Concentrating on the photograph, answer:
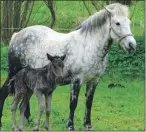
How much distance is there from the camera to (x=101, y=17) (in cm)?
921

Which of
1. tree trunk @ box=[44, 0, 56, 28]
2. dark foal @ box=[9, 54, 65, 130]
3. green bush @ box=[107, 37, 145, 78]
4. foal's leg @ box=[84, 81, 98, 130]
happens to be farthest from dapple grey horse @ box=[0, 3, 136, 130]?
tree trunk @ box=[44, 0, 56, 28]

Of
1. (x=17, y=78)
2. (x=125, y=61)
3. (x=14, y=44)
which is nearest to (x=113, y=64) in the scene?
(x=125, y=61)

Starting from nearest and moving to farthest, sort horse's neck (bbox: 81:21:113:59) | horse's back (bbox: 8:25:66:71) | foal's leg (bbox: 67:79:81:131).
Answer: foal's leg (bbox: 67:79:81:131)
horse's neck (bbox: 81:21:113:59)
horse's back (bbox: 8:25:66:71)

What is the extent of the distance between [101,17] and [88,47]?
1.76 ft

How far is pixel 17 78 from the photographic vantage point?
8555 mm

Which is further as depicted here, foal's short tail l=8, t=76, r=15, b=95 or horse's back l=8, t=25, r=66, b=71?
horse's back l=8, t=25, r=66, b=71

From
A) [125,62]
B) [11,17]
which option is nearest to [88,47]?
[125,62]

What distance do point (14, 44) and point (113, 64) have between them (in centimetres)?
747

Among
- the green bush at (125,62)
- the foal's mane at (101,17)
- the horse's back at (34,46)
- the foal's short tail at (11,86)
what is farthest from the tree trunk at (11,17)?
the foal's short tail at (11,86)

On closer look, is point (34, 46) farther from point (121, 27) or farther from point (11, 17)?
point (11, 17)

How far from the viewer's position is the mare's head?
878cm

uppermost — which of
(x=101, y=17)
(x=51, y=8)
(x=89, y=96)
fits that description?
(x=51, y=8)

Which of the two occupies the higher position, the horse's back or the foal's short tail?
the horse's back

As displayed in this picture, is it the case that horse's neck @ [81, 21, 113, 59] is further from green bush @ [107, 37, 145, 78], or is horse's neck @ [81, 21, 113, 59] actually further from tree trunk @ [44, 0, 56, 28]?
tree trunk @ [44, 0, 56, 28]
